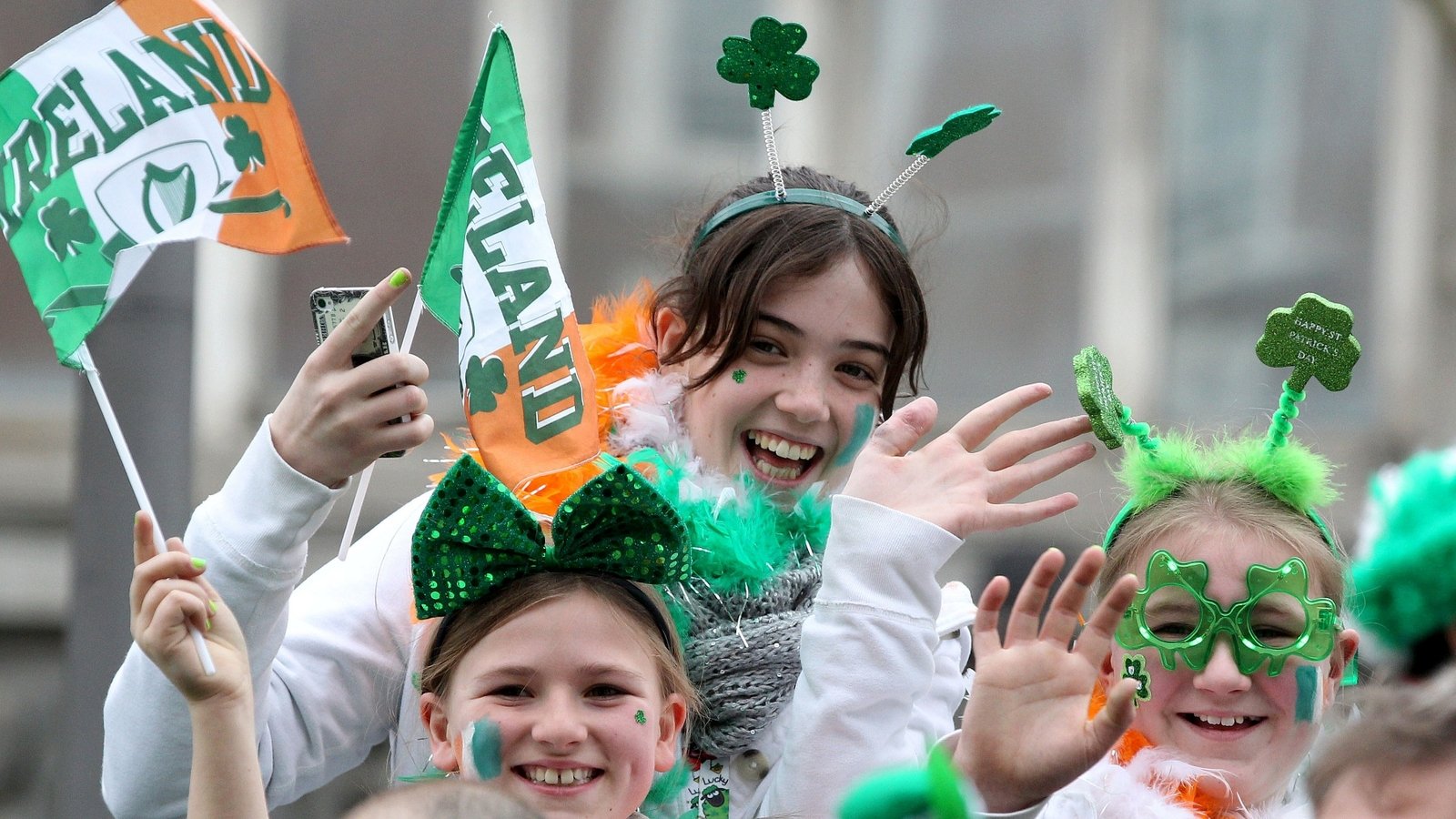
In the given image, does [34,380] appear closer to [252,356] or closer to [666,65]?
[252,356]

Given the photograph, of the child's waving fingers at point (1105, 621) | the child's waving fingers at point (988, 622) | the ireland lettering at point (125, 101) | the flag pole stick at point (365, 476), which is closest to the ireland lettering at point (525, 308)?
the flag pole stick at point (365, 476)

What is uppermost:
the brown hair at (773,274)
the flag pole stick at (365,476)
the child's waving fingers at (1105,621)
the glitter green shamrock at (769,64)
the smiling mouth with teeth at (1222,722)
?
the glitter green shamrock at (769,64)

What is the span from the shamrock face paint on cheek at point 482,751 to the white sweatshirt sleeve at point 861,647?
388 mm

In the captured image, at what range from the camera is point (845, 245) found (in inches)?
107

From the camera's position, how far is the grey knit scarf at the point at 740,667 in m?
2.52

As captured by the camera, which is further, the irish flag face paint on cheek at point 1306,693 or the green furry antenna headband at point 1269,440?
the green furry antenna headband at point 1269,440

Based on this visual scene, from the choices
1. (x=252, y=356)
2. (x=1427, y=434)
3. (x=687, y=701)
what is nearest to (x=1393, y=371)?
(x=1427, y=434)

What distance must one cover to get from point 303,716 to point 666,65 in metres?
5.43

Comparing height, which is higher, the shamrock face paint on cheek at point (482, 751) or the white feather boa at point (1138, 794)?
the shamrock face paint on cheek at point (482, 751)

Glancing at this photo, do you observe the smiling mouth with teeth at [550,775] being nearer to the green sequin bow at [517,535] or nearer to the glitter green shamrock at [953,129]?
the green sequin bow at [517,535]

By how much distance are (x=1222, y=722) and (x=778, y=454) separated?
0.73 metres

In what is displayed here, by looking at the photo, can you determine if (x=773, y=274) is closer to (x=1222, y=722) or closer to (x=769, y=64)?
(x=769, y=64)

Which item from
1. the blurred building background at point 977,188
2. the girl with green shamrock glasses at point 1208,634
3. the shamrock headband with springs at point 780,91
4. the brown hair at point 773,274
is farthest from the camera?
the blurred building background at point 977,188

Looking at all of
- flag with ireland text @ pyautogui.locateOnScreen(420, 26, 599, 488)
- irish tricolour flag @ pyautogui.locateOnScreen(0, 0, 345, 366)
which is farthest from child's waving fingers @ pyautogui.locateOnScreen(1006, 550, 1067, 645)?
irish tricolour flag @ pyautogui.locateOnScreen(0, 0, 345, 366)
